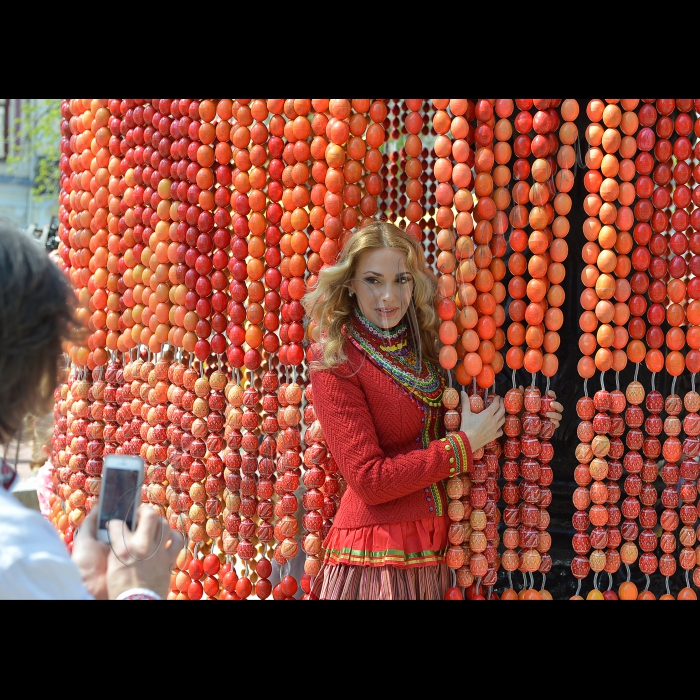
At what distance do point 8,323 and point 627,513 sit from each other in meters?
1.63

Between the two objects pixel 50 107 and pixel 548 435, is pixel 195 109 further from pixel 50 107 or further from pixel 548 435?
pixel 50 107

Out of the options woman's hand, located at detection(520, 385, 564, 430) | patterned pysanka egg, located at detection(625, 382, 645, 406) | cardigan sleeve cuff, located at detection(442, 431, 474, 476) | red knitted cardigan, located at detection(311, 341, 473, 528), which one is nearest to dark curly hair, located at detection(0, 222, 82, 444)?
red knitted cardigan, located at detection(311, 341, 473, 528)

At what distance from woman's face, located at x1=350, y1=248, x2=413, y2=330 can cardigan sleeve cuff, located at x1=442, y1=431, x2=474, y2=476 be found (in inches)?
13.5

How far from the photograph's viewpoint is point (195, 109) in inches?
95.3

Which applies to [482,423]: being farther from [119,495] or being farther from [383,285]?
[119,495]

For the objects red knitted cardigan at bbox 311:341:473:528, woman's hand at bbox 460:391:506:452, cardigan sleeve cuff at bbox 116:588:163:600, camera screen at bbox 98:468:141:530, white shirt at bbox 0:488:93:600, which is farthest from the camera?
woman's hand at bbox 460:391:506:452

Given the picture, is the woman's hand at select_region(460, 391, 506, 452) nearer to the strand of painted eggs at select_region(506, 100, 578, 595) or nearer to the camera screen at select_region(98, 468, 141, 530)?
the strand of painted eggs at select_region(506, 100, 578, 595)

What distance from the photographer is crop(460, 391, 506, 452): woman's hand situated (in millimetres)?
2127

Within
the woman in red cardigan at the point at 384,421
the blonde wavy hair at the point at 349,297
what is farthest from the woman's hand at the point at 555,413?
the blonde wavy hair at the point at 349,297

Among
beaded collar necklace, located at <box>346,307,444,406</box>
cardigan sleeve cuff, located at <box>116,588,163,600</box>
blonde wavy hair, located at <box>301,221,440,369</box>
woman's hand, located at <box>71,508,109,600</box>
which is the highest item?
blonde wavy hair, located at <box>301,221,440,369</box>

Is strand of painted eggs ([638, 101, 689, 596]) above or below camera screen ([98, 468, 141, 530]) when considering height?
above

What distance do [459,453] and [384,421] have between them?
0.21m

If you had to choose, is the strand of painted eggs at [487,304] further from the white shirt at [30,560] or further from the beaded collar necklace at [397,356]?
the white shirt at [30,560]

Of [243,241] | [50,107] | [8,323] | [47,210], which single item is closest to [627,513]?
[243,241]
